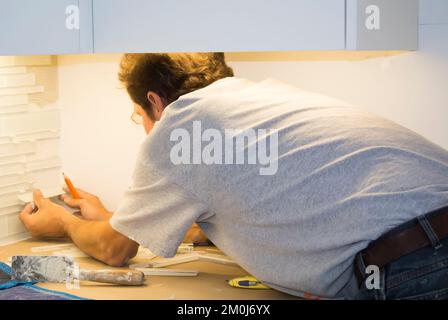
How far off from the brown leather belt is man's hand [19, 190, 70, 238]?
0.88m


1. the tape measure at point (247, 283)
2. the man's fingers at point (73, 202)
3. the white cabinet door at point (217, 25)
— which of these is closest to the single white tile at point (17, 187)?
the man's fingers at point (73, 202)

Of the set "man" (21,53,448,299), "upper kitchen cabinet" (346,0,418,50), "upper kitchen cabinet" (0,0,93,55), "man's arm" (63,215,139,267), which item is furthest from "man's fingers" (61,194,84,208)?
"upper kitchen cabinet" (346,0,418,50)

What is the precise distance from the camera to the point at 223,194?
1589 millimetres

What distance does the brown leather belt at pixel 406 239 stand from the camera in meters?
1.45

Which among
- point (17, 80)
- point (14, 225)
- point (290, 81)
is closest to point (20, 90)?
point (17, 80)

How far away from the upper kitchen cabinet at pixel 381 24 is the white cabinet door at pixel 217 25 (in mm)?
23

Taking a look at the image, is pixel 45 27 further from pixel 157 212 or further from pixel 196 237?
pixel 196 237

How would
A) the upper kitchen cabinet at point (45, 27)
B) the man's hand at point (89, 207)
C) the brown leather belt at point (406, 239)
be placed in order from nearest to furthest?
the brown leather belt at point (406, 239) → the upper kitchen cabinet at point (45, 27) → the man's hand at point (89, 207)

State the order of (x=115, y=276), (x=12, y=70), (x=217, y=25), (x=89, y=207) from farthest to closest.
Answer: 1. (x=89, y=207)
2. (x=12, y=70)
3. (x=115, y=276)
4. (x=217, y=25)

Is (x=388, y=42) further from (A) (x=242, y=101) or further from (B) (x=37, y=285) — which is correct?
(B) (x=37, y=285)

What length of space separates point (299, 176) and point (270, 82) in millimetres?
368

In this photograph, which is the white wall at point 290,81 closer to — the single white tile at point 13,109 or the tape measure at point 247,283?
the single white tile at point 13,109

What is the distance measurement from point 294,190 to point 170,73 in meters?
0.51

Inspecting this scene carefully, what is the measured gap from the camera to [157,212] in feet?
5.43
